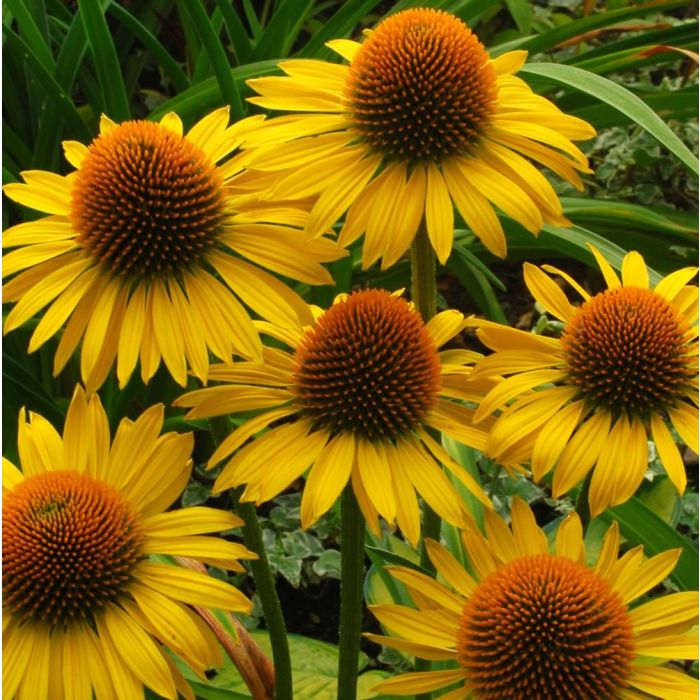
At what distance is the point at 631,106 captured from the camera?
135cm

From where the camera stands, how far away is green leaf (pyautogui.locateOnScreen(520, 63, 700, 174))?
4.36 ft

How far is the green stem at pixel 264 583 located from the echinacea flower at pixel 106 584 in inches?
2.0

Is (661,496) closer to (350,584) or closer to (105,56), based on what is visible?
(350,584)

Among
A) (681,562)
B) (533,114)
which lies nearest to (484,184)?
(533,114)

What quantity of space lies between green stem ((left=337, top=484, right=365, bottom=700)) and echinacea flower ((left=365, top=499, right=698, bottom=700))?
5 centimetres

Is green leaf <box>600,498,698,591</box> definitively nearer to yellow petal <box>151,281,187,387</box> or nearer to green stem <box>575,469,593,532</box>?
green stem <box>575,469,593,532</box>

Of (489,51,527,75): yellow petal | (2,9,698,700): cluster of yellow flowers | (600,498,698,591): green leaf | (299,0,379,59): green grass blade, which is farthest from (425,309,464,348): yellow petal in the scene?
(299,0,379,59): green grass blade

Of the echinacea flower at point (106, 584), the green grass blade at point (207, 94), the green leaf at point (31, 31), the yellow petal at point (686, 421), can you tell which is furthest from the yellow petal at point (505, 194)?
the green leaf at point (31, 31)

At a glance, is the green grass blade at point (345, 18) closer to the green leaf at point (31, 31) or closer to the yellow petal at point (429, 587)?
the green leaf at point (31, 31)

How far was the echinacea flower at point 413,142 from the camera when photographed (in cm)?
89

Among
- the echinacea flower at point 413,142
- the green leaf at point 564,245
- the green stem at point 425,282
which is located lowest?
the green stem at point 425,282

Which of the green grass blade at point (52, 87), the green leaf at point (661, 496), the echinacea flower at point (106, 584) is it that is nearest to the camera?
the echinacea flower at point (106, 584)

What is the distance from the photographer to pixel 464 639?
91cm

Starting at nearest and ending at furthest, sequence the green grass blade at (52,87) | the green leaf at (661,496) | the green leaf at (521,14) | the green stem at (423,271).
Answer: the green stem at (423,271) → the green leaf at (661,496) → the green grass blade at (52,87) → the green leaf at (521,14)
